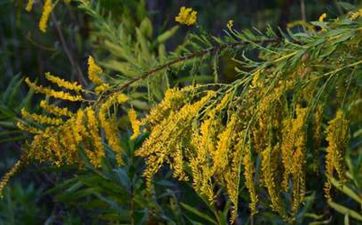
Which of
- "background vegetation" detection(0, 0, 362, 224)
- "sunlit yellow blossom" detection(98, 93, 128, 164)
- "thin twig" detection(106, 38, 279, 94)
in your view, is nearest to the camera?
"sunlit yellow blossom" detection(98, 93, 128, 164)

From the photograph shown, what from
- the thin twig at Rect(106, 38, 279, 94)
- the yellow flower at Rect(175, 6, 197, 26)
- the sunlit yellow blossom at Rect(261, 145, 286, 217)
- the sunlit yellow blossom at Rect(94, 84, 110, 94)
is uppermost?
the yellow flower at Rect(175, 6, 197, 26)

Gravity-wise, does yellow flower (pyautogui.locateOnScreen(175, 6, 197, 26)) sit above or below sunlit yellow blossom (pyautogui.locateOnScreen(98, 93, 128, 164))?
above

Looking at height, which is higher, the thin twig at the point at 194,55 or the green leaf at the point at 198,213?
the thin twig at the point at 194,55

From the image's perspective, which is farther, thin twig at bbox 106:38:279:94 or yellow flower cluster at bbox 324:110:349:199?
thin twig at bbox 106:38:279:94

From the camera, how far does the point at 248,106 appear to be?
1.42 m

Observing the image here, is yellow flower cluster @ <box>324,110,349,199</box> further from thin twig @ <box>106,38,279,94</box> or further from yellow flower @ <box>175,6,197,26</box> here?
yellow flower @ <box>175,6,197,26</box>

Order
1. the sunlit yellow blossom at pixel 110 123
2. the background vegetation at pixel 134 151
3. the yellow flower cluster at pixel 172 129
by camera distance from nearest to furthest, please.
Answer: the yellow flower cluster at pixel 172 129, the sunlit yellow blossom at pixel 110 123, the background vegetation at pixel 134 151

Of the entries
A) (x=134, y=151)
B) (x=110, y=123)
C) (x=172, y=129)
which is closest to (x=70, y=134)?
(x=110, y=123)

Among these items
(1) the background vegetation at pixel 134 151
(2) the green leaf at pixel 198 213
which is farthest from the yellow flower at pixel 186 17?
(2) the green leaf at pixel 198 213

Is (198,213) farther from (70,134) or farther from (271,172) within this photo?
(70,134)

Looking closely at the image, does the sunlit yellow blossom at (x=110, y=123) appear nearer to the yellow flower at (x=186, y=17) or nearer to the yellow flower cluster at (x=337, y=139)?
the yellow flower at (x=186, y=17)

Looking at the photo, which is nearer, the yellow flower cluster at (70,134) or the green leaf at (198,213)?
the yellow flower cluster at (70,134)

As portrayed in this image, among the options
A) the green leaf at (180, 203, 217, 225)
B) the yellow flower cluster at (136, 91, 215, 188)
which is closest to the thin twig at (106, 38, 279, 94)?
the yellow flower cluster at (136, 91, 215, 188)

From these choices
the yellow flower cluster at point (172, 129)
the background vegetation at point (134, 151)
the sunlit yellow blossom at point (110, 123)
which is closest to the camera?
the yellow flower cluster at point (172, 129)
